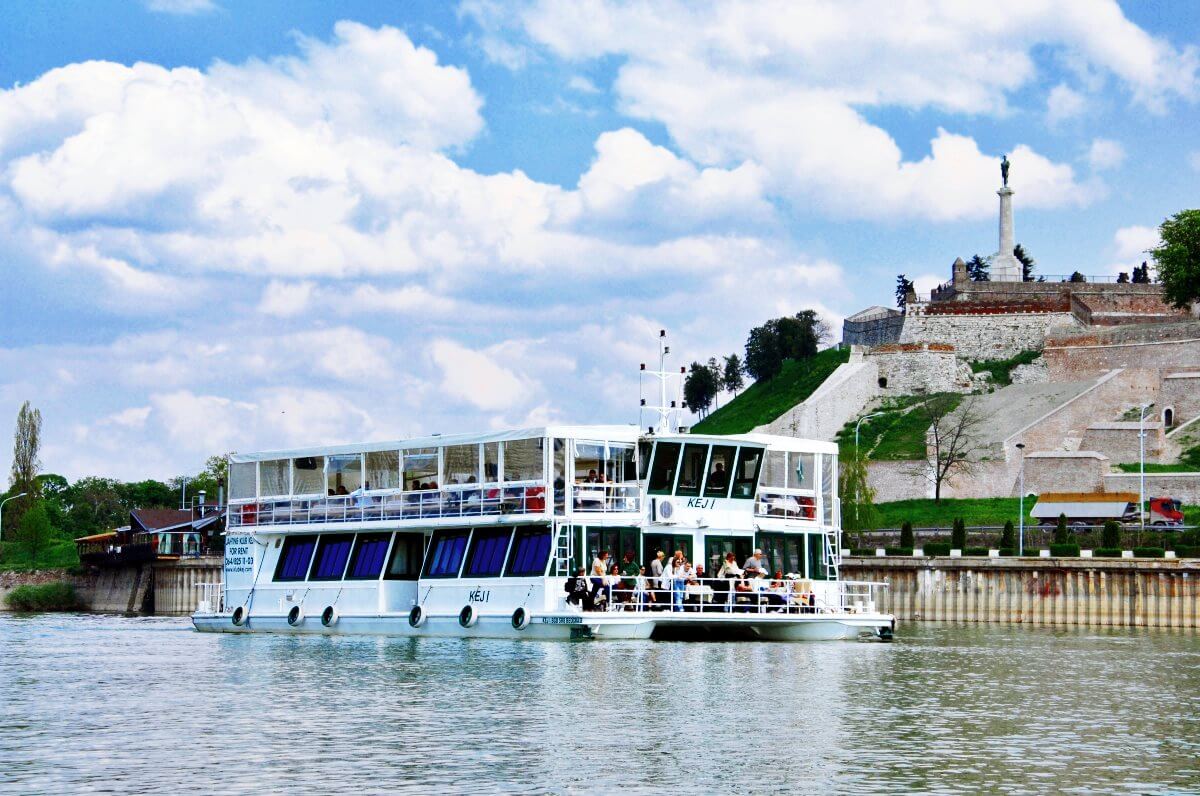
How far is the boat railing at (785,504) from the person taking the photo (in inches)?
1590

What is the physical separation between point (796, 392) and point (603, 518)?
269 ft

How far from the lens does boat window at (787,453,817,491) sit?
136 ft

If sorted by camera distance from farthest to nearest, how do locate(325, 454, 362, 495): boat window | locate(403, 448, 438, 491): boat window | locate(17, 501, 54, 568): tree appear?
locate(17, 501, 54, 568): tree
locate(325, 454, 362, 495): boat window
locate(403, 448, 438, 491): boat window

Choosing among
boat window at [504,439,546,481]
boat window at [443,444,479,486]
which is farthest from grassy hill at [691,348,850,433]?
boat window at [504,439,546,481]

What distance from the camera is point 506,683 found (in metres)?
30.3

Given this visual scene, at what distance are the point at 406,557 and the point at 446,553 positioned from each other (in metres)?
1.71

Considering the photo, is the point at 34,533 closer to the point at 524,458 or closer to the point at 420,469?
the point at 420,469

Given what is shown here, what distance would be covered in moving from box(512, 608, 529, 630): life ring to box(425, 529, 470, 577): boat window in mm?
3249

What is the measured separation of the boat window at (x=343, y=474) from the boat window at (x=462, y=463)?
3411 mm

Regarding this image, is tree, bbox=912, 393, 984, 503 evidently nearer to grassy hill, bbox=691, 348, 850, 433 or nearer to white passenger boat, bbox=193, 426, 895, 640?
grassy hill, bbox=691, 348, 850, 433

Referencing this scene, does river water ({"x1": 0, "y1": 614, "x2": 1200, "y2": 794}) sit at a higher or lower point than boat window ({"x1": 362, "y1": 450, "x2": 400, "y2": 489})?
lower

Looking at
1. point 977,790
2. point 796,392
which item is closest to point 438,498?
point 977,790

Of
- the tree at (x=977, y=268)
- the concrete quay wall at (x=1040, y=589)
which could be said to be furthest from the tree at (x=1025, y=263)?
the concrete quay wall at (x=1040, y=589)

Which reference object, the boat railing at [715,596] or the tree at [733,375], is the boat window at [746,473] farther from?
the tree at [733,375]
